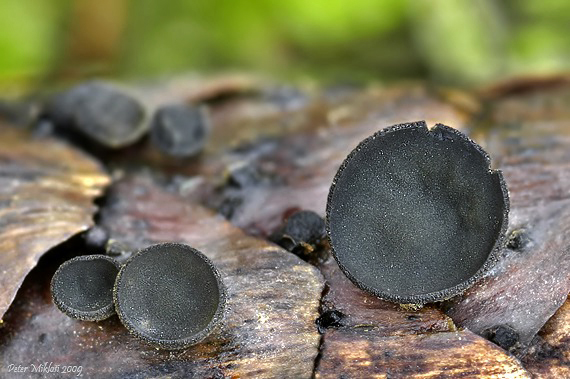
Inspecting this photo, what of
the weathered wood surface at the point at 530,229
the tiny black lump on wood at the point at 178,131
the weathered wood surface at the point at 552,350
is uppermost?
the weathered wood surface at the point at 530,229

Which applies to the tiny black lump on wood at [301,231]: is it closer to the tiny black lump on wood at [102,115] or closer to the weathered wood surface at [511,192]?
the weathered wood surface at [511,192]

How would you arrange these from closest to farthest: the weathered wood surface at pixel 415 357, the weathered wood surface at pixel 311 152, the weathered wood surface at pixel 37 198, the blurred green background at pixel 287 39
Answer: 1. the weathered wood surface at pixel 415 357
2. the weathered wood surface at pixel 37 198
3. the weathered wood surface at pixel 311 152
4. the blurred green background at pixel 287 39

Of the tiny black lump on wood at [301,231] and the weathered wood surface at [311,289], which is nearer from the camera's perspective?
the weathered wood surface at [311,289]

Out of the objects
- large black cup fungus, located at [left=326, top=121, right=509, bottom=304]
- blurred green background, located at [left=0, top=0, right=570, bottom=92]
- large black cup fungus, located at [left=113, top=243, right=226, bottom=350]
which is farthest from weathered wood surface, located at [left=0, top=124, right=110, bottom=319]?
blurred green background, located at [left=0, top=0, right=570, bottom=92]

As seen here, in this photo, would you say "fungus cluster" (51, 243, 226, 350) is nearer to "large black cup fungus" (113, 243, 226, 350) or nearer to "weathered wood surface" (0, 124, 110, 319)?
"large black cup fungus" (113, 243, 226, 350)

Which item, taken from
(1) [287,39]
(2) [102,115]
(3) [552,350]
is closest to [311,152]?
(2) [102,115]

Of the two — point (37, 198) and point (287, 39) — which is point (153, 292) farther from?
A: point (287, 39)

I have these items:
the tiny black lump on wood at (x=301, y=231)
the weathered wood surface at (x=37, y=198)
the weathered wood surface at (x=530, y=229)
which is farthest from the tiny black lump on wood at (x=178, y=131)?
the weathered wood surface at (x=530, y=229)
